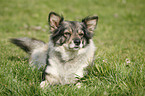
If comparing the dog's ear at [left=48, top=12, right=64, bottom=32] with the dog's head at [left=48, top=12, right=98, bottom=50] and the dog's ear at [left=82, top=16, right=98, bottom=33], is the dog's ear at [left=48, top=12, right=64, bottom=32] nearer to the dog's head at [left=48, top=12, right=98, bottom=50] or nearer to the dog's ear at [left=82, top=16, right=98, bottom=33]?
the dog's head at [left=48, top=12, right=98, bottom=50]

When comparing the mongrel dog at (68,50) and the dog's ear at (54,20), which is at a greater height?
the dog's ear at (54,20)

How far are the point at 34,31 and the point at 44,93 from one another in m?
5.82

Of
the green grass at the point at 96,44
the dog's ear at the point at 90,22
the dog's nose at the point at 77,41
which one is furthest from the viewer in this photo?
the dog's ear at the point at 90,22

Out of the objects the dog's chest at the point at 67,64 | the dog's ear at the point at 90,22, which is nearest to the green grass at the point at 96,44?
the dog's chest at the point at 67,64

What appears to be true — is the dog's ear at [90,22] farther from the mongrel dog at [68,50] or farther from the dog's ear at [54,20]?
the dog's ear at [54,20]

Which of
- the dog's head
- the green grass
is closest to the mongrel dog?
the dog's head

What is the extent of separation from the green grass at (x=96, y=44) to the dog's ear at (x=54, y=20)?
78cm

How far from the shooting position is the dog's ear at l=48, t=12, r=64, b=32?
118 inches

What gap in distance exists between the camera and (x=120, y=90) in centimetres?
226

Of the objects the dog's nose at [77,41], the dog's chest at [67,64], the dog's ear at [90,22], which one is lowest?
the dog's chest at [67,64]

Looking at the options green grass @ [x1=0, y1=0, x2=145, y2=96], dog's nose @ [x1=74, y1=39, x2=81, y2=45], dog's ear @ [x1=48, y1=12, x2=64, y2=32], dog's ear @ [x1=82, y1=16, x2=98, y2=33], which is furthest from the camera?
dog's ear @ [x1=82, y1=16, x2=98, y2=33]

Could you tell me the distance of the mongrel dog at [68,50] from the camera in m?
2.87

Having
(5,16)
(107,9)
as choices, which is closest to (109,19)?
(107,9)

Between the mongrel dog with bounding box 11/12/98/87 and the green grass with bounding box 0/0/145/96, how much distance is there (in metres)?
0.20
